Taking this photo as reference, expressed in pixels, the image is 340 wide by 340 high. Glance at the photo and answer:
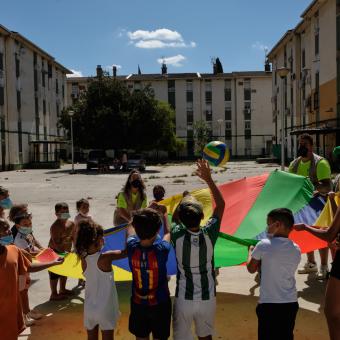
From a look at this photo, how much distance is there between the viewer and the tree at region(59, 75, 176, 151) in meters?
39.0

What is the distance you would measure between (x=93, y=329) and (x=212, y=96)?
70057mm

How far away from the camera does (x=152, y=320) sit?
360 centimetres

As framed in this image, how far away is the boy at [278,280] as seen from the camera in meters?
3.59

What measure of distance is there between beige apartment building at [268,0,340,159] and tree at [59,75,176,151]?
12.1 metres

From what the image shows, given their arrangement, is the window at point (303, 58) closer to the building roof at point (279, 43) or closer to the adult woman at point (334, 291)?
the building roof at point (279, 43)

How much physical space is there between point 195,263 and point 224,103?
2757 inches

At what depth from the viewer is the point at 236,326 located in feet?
16.4

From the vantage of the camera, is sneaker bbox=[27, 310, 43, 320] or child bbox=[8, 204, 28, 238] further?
child bbox=[8, 204, 28, 238]

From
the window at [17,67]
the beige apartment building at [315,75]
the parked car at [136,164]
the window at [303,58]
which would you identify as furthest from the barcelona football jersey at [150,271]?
the window at [17,67]

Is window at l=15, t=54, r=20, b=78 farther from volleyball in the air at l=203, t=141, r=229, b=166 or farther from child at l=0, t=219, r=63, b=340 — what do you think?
child at l=0, t=219, r=63, b=340

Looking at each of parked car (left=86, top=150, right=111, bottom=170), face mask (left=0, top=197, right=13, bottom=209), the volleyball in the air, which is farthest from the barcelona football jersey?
parked car (left=86, top=150, right=111, bottom=170)

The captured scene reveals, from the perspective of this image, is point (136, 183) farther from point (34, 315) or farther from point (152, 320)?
point (152, 320)

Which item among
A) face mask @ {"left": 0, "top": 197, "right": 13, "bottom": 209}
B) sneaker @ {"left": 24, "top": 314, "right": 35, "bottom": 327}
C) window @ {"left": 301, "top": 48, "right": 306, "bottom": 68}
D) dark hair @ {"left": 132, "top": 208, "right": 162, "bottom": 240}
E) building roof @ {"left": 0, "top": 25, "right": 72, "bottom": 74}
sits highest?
building roof @ {"left": 0, "top": 25, "right": 72, "bottom": 74}

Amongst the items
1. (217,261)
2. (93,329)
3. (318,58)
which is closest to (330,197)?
(217,261)
